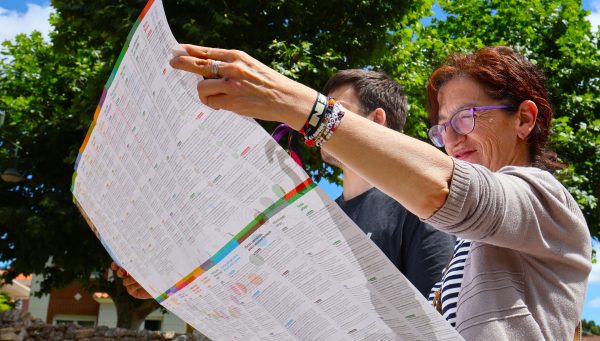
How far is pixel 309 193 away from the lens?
916 millimetres

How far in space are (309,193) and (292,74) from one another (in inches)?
290

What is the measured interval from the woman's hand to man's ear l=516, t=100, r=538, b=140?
60 centimetres

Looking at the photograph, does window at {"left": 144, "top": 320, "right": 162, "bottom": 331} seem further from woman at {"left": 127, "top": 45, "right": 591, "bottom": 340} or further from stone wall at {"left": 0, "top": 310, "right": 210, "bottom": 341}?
woman at {"left": 127, "top": 45, "right": 591, "bottom": 340}

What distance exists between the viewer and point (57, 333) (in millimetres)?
11578

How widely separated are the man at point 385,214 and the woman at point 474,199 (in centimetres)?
51

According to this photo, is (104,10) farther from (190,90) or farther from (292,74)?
(190,90)

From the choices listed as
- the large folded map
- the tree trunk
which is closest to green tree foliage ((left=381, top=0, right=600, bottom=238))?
the tree trunk

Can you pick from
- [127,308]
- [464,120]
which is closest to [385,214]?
[464,120]

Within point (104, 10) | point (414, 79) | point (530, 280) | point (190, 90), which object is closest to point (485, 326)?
point (530, 280)

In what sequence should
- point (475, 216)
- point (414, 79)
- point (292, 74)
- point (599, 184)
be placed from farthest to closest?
point (599, 184) → point (414, 79) → point (292, 74) → point (475, 216)

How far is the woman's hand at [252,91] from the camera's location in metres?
0.86

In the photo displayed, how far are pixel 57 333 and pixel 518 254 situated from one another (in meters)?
12.2

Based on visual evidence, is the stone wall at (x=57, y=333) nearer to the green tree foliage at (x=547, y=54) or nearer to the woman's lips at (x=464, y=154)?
the green tree foliage at (x=547, y=54)

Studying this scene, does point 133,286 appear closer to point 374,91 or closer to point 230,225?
point 230,225
